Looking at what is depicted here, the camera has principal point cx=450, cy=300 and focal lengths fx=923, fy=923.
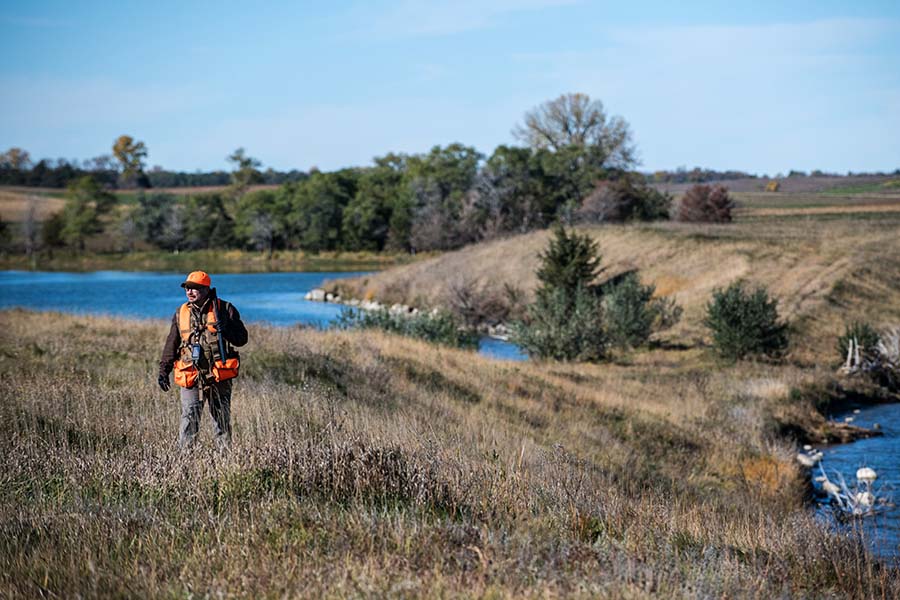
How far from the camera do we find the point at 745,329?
2973 centimetres

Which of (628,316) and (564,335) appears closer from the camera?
(564,335)

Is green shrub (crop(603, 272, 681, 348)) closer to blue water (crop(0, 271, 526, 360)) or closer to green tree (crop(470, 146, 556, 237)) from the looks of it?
blue water (crop(0, 271, 526, 360))

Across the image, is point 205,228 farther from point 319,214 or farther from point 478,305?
point 478,305

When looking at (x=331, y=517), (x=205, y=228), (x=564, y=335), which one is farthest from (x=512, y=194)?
(x=331, y=517)

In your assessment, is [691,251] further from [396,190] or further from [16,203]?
[16,203]

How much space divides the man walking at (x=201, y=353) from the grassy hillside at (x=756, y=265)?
85.3 ft

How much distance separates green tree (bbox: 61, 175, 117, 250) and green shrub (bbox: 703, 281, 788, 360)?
86.3 meters

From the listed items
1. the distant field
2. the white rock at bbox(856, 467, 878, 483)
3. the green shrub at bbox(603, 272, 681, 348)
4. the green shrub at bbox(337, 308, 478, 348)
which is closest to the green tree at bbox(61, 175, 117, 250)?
the distant field

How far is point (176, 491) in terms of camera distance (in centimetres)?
741

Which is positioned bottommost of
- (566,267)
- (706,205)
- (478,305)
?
(478,305)

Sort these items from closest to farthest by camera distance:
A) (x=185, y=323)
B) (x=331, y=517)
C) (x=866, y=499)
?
(x=331, y=517) → (x=185, y=323) → (x=866, y=499)

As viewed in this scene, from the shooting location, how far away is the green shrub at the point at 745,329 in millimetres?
29703

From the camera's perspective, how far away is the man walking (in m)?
9.32

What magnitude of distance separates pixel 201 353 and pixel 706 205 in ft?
218
